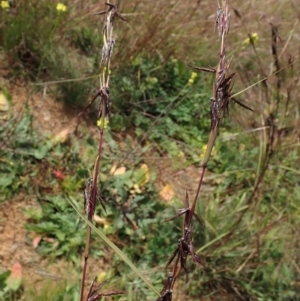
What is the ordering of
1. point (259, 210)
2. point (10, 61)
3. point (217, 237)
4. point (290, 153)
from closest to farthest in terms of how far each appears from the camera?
point (217, 237) < point (259, 210) < point (10, 61) < point (290, 153)

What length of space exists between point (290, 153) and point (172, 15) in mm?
1016

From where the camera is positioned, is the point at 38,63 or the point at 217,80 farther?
the point at 38,63

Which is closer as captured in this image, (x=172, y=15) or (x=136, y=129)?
(x=136, y=129)

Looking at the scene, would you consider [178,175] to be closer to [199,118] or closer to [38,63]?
[199,118]

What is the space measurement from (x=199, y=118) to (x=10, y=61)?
984 mm

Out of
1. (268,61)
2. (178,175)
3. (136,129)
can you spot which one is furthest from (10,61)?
(268,61)

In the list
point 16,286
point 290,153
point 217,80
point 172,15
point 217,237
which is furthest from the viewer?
point 172,15

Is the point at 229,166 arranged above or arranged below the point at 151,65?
below

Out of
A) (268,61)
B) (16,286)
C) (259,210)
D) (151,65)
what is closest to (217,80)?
(16,286)

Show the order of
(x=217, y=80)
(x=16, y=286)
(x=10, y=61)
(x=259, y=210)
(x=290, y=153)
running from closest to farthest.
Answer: (x=217, y=80), (x=16, y=286), (x=259, y=210), (x=10, y=61), (x=290, y=153)

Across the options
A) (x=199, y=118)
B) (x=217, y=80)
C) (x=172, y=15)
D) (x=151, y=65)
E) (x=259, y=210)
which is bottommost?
(x=259, y=210)

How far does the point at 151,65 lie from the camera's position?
2.76 metres

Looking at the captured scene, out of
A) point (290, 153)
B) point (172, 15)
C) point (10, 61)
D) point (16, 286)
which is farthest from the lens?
point (172, 15)

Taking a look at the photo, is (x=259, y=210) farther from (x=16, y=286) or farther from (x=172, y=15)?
(x=172, y=15)
